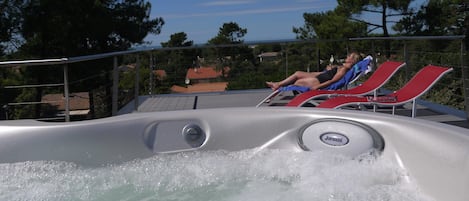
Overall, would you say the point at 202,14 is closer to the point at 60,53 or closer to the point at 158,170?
the point at 60,53

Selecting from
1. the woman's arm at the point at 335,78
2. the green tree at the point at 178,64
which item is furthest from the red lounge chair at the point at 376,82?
the green tree at the point at 178,64

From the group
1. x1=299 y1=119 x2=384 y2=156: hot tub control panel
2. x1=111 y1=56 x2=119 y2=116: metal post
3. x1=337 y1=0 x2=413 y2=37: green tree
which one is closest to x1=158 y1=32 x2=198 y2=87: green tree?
x1=111 y1=56 x2=119 y2=116: metal post

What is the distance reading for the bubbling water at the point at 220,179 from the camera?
2.08 m

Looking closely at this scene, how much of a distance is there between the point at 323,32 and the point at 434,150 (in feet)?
45.9

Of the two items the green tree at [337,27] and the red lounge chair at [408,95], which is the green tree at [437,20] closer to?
the green tree at [337,27]

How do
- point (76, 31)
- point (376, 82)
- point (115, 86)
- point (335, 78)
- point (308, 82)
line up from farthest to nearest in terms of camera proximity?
point (76, 31)
point (308, 82)
point (335, 78)
point (115, 86)
point (376, 82)

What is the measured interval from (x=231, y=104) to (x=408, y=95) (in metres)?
1.85

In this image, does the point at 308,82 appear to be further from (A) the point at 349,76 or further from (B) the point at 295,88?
(A) the point at 349,76

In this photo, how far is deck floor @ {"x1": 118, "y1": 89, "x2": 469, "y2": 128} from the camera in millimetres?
A: 3740

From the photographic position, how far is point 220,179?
90.5 inches

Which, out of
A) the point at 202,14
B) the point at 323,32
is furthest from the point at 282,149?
the point at 202,14

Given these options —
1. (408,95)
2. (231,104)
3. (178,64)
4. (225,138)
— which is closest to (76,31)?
(178,64)

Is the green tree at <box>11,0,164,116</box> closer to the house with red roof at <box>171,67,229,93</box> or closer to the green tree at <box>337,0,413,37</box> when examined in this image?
the house with red roof at <box>171,67,229,93</box>

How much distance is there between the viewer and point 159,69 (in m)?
5.97
